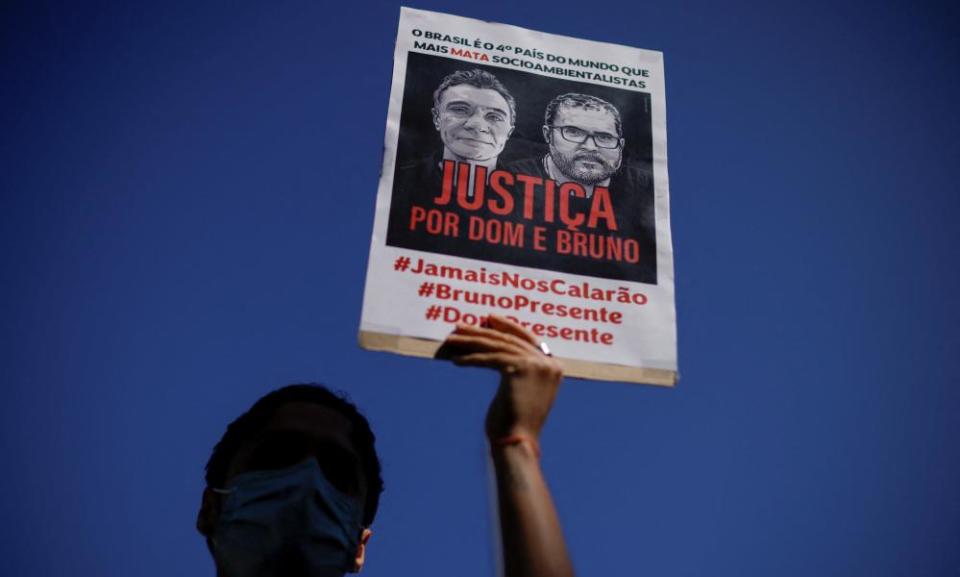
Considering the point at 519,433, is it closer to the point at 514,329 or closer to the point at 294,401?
the point at 514,329

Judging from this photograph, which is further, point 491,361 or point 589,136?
point 589,136

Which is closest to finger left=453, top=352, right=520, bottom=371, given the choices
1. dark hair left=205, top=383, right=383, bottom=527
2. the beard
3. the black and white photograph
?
the black and white photograph

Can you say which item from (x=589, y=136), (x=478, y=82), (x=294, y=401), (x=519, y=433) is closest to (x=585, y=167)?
(x=589, y=136)

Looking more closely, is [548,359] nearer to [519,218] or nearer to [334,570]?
[519,218]

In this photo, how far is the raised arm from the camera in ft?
5.63

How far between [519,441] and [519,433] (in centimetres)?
2

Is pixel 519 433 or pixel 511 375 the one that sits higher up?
pixel 511 375

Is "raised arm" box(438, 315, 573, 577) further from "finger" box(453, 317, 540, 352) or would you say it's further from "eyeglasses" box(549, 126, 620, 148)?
"eyeglasses" box(549, 126, 620, 148)

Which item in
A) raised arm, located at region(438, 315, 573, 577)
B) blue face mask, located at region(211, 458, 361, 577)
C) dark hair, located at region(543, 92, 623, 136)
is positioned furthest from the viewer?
dark hair, located at region(543, 92, 623, 136)

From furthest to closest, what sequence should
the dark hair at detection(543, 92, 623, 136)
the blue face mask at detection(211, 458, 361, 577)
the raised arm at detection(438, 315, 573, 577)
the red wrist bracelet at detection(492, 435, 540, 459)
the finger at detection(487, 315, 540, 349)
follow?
the dark hair at detection(543, 92, 623, 136), the blue face mask at detection(211, 458, 361, 577), the finger at detection(487, 315, 540, 349), the red wrist bracelet at detection(492, 435, 540, 459), the raised arm at detection(438, 315, 573, 577)

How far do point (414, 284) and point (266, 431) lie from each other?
2.92ft

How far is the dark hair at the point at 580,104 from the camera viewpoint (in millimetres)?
2541

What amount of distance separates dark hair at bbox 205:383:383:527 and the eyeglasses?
1.33m

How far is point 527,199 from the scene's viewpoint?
2.34 metres
